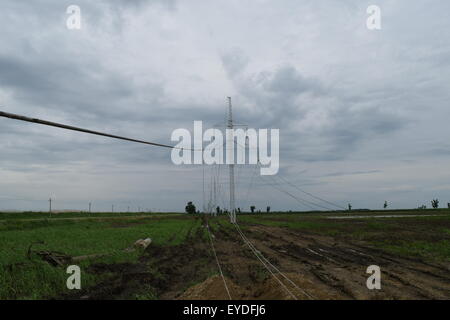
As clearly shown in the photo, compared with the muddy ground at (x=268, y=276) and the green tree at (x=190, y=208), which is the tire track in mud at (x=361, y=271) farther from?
the green tree at (x=190, y=208)

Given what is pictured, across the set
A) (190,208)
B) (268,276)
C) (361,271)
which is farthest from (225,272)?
(190,208)

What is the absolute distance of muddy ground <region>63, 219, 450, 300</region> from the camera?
1007 cm

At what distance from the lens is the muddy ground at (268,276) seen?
10.1 m

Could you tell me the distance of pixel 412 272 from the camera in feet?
44.6

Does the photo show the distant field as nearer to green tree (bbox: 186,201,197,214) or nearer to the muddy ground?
the muddy ground

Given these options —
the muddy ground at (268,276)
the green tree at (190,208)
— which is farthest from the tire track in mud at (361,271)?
the green tree at (190,208)

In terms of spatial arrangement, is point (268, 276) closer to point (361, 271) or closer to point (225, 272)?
point (225, 272)

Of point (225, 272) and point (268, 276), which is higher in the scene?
point (268, 276)

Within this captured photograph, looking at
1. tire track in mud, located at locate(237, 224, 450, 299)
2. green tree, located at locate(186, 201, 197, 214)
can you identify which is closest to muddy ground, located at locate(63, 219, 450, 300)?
tire track in mud, located at locate(237, 224, 450, 299)

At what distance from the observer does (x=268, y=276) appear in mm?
12195
